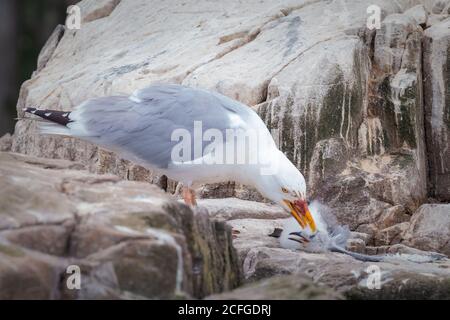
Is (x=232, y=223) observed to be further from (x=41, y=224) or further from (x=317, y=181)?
(x=41, y=224)

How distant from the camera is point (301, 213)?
4.69 m

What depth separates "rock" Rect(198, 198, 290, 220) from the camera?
5297 mm

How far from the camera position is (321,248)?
4.63 m

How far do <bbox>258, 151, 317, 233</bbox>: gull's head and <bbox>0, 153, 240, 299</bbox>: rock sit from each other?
1.34m

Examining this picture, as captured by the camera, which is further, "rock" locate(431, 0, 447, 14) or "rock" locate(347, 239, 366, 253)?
"rock" locate(431, 0, 447, 14)

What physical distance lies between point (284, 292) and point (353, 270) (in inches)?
38.8

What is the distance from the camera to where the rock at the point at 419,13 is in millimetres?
6206

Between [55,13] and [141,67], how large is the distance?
17.9 ft

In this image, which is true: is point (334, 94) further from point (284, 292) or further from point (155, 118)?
point (284, 292)

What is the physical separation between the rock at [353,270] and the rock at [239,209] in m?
0.43
